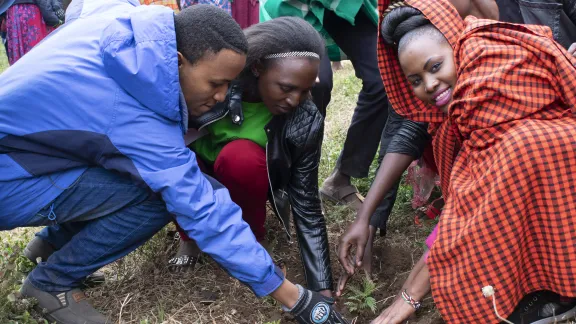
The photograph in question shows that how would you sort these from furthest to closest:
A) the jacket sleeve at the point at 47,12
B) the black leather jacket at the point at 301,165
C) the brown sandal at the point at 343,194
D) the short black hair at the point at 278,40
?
the jacket sleeve at the point at 47,12
the brown sandal at the point at 343,194
the black leather jacket at the point at 301,165
the short black hair at the point at 278,40

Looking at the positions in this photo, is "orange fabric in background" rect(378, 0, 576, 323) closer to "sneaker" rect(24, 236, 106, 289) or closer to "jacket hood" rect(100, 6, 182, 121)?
"jacket hood" rect(100, 6, 182, 121)

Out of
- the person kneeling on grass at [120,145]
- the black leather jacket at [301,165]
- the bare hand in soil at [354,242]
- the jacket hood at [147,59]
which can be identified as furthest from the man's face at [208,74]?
the bare hand in soil at [354,242]

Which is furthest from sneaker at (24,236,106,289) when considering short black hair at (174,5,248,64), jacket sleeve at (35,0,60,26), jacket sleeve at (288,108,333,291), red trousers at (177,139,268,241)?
jacket sleeve at (35,0,60,26)

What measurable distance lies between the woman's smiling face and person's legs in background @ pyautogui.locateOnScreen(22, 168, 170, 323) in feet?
3.54

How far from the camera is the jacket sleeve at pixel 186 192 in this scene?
6.57ft

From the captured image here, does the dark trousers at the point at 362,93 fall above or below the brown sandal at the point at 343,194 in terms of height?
above

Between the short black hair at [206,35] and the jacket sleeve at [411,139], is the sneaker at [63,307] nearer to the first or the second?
the short black hair at [206,35]

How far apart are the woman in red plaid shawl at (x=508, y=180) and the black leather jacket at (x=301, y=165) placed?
518 mm

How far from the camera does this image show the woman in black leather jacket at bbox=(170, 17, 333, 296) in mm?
2406

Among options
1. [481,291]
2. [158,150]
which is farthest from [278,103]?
[481,291]

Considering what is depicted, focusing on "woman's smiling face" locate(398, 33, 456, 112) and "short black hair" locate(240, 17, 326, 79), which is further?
"short black hair" locate(240, 17, 326, 79)

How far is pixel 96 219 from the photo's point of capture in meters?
2.30

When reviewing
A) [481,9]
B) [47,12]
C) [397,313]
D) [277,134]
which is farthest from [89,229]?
[47,12]

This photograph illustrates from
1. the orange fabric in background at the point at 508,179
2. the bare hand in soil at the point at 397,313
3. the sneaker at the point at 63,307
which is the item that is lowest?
the sneaker at the point at 63,307
